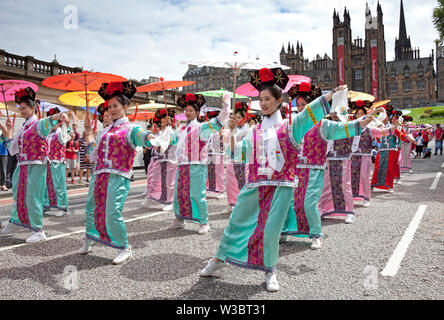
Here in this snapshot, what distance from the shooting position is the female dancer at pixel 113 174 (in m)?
4.13

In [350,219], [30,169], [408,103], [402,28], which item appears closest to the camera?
[30,169]

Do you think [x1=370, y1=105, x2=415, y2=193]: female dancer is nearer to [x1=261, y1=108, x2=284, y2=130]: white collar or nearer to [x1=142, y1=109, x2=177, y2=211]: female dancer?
[x1=142, y1=109, x2=177, y2=211]: female dancer

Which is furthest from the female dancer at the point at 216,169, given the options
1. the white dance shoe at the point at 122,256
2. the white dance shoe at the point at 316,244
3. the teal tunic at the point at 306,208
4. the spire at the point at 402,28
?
the spire at the point at 402,28

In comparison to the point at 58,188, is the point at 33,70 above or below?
above

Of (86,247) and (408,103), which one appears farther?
(408,103)

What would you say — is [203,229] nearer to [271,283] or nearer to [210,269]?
[210,269]

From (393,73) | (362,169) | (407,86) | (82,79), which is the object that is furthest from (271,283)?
(393,73)

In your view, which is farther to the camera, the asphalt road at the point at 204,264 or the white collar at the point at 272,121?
the white collar at the point at 272,121

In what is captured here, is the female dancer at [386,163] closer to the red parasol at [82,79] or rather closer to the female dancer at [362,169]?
the female dancer at [362,169]

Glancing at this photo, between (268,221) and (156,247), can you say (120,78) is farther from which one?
(268,221)

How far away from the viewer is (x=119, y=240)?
4.13 m

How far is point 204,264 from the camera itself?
3.97 meters

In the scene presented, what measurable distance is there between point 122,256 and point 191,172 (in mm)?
2068
